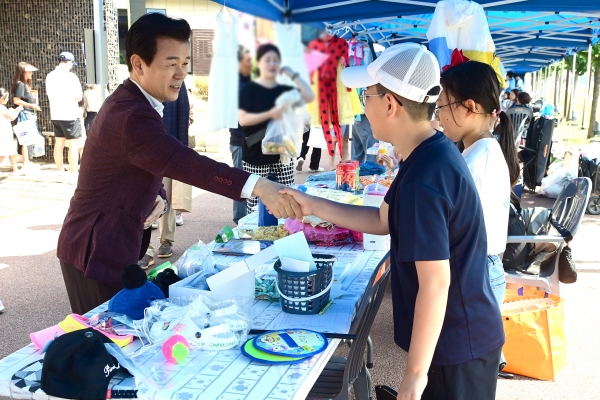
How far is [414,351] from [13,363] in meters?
1.22

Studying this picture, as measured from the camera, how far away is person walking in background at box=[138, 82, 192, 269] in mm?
5520

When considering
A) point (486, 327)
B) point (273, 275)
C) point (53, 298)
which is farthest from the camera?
point (53, 298)

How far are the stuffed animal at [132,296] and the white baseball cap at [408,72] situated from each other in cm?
107

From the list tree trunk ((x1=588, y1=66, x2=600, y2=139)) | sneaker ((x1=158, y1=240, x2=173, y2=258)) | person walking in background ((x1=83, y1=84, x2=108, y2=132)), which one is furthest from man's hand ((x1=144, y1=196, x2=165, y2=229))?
tree trunk ((x1=588, y1=66, x2=600, y2=139))

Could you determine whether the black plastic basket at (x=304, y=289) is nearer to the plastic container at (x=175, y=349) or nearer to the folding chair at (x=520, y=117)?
the plastic container at (x=175, y=349)

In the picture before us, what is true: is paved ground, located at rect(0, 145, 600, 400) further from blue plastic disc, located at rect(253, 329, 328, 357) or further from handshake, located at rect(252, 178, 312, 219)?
blue plastic disc, located at rect(253, 329, 328, 357)

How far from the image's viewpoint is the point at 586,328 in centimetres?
459

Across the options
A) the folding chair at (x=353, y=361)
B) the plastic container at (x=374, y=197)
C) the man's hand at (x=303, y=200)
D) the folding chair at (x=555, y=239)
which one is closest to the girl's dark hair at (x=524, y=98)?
the folding chair at (x=555, y=239)

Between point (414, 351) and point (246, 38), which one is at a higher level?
point (246, 38)

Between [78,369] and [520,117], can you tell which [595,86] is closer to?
[520,117]

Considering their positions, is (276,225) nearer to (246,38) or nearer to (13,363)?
(13,363)

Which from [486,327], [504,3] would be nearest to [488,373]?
[486,327]

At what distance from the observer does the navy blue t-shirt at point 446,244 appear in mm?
1752

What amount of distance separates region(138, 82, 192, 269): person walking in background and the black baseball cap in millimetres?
3444
